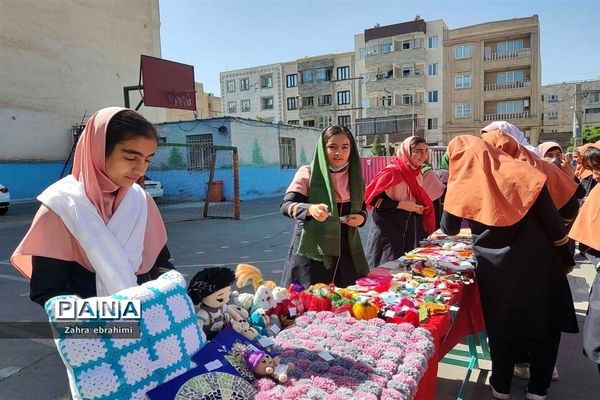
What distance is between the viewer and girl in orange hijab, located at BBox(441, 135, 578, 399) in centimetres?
224

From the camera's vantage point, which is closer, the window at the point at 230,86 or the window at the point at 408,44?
the window at the point at 408,44

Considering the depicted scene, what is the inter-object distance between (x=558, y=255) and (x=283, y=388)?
186 centimetres

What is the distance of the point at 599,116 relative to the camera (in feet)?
134

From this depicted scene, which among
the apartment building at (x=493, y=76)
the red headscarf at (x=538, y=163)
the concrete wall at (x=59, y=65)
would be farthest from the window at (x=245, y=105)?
the red headscarf at (x=538, y=163)

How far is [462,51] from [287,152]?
16.9 m

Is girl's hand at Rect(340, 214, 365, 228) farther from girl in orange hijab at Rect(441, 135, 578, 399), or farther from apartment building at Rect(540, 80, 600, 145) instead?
apartment building at Rect(540, 80, 600, 145)

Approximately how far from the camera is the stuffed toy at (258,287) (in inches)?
70.2

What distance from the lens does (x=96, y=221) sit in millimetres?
1348

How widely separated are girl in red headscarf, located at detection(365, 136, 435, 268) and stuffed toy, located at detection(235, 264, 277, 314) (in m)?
1.73

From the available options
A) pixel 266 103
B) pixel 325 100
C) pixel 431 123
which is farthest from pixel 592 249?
pixel 266 103

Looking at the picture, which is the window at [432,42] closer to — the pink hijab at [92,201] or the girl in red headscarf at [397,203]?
the girl in red headscarf at [397,203]

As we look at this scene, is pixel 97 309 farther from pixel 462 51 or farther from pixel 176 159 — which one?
pixel 462 51

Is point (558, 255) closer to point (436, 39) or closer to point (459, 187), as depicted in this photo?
point (459, 187)

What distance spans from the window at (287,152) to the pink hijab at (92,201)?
66.0ft
